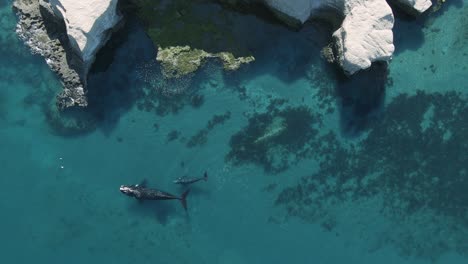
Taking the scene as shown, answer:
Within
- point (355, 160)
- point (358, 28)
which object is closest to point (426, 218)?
point (355, 160)

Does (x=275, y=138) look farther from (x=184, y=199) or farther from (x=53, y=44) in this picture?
(x=53, y=44)

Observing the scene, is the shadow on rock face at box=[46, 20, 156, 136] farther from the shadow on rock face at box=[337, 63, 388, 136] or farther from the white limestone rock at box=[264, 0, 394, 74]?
the shadow on rock face at box=[337, 63, 388, 136]

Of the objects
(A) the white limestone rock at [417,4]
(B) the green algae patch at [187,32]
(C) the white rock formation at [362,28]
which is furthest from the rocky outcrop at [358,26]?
(B) the green algae patch at [187,32]

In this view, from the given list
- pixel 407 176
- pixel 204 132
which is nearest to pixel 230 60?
pixel 204 132

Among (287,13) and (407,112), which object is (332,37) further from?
(407,112)

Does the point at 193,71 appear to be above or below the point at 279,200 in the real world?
above
